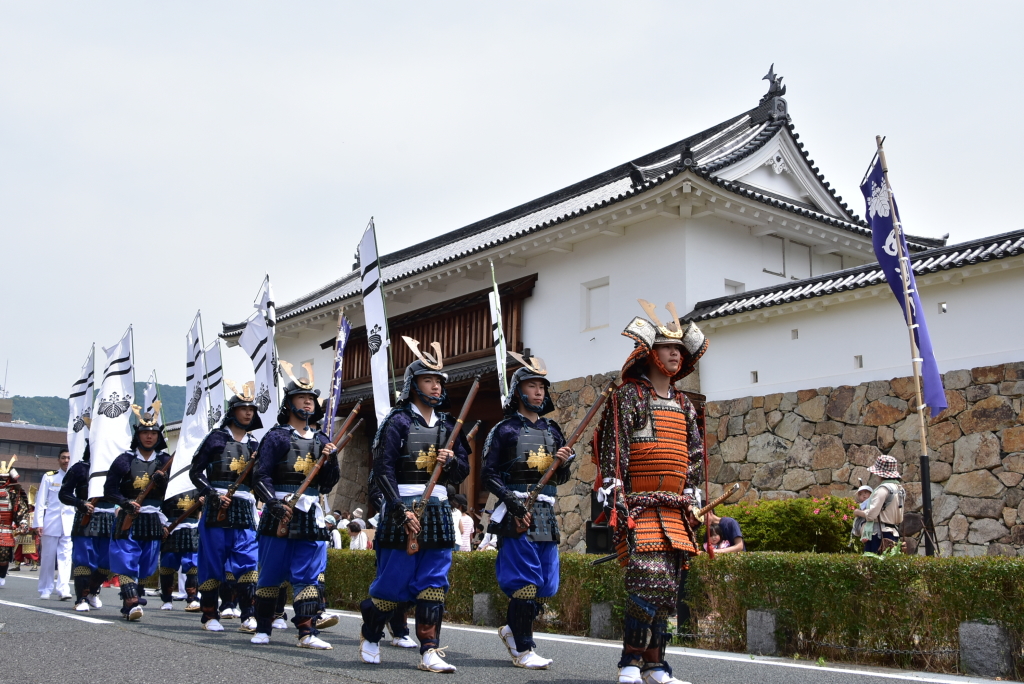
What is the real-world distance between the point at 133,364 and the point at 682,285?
8.65 metres

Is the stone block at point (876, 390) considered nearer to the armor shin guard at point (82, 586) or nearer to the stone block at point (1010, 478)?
the stone block at point (1010, 478)

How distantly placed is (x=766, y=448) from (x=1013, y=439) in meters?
3.65

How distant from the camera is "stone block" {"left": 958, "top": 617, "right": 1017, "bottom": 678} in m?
6.21

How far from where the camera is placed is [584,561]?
9.32m

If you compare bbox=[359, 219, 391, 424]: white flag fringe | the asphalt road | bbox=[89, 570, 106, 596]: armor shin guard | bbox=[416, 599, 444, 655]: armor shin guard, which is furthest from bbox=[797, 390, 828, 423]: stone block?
bbox=[89, 570, 106, 596]: armor shin guard

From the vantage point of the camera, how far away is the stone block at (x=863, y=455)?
1349 centimetres

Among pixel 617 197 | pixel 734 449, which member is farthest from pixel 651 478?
pixel 617 197

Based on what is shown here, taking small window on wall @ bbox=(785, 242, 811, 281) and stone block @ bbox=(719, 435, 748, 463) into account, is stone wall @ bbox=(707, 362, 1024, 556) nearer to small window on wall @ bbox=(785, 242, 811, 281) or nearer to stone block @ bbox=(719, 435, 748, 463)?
stone block @ bbox=(719, 435, 748, 463)

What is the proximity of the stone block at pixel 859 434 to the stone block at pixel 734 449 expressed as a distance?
1.73 meters

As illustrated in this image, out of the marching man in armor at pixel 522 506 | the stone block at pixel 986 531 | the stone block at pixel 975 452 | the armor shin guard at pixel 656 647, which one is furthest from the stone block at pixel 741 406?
the armor shin guard at pixel 656 647

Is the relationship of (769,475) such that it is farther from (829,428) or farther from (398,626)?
(398,626)

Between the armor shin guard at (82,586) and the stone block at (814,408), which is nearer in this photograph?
the armor shin guard at (82,586)

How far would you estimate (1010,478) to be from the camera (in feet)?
39.6

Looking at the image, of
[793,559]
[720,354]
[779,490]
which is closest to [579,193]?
[720,354]
